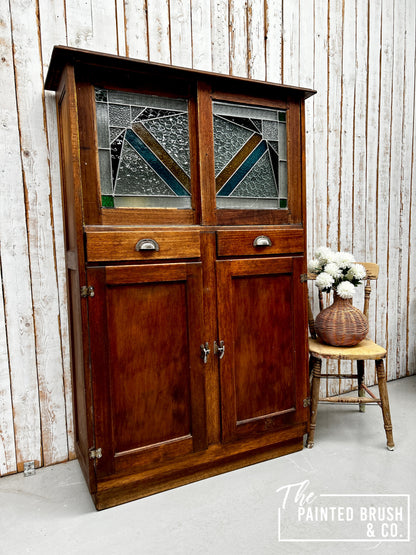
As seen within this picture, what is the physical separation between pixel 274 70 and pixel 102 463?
244 cm

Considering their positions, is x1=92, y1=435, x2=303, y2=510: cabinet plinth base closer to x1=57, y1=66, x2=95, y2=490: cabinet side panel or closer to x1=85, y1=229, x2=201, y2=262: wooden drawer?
x1=57, y1=66, x2=95, y2=490: cabinet side panel

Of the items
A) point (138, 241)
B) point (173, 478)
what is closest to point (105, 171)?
point (138, 241)

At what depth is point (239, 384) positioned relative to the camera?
74.0 inches

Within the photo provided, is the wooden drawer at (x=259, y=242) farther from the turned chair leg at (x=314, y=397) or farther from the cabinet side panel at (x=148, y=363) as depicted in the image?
the turned chair leg at (x=314, y=397)

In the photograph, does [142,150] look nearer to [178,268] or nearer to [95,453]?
[178,268]

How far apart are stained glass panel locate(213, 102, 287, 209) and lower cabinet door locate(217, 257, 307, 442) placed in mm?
316

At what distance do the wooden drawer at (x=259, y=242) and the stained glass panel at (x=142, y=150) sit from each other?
0.80 ft

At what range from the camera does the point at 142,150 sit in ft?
5.50

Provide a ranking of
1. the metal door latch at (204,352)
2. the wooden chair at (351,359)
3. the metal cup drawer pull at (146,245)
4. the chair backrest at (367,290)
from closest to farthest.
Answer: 1. the metal cup drawer pull at (146,245)
2. the metal door latch at (204,352)
3. the wooden chair at (351,359)
4. the chair backrest at (367,290)

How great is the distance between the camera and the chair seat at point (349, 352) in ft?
6.52

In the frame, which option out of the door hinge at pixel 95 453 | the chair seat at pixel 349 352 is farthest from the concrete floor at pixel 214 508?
the chair seat at pixel 349 352

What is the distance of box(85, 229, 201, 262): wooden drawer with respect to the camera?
1.55m

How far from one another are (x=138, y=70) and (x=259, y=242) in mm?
924

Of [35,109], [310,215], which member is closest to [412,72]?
[310,215]
